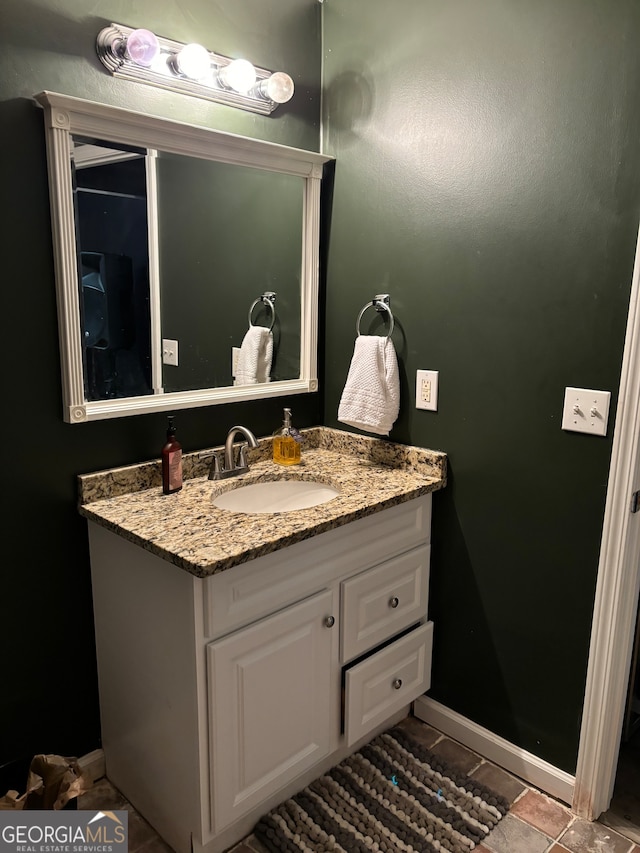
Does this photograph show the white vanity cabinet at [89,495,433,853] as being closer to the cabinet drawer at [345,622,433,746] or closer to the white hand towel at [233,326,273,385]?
the cabinet drawer at [345,622,433,746]

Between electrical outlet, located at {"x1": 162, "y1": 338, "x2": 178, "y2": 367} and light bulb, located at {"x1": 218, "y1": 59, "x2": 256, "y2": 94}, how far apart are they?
2.36 feet

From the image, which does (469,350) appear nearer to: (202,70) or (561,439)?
(561,439)

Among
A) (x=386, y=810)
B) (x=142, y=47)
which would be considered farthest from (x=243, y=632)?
(x=142, y=47)

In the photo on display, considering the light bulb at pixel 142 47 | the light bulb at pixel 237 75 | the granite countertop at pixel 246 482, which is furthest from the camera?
the light bulb at pixel 237 75

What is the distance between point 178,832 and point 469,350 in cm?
147

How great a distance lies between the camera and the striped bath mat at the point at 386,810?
165 cm

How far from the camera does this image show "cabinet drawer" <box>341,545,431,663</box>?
1.76m

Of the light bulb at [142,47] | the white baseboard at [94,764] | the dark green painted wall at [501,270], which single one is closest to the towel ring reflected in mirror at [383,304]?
the dark green painted wall at [501,270]

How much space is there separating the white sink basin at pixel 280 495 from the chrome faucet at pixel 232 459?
6 cm

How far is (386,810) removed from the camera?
1.75 metres

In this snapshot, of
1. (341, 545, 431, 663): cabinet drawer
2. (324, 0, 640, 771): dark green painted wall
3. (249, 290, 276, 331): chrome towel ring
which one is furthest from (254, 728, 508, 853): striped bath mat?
(249, 290, 276, 331): chrome towel ring

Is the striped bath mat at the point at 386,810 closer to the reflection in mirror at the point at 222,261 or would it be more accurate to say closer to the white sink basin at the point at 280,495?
the white sink basin at the point at 280,495

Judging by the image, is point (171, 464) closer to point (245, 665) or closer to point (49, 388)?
point (49, 388)

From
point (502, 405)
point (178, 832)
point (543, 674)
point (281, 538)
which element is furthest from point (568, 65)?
point (178, 832)
